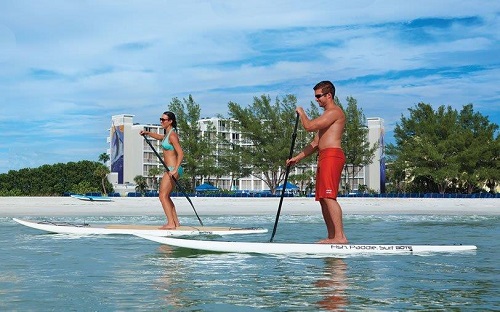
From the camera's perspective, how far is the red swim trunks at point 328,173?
36.0ft

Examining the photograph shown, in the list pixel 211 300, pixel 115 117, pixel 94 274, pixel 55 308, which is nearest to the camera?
pixel 55 308

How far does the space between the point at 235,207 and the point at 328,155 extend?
33257 mm

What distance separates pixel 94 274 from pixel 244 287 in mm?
2222

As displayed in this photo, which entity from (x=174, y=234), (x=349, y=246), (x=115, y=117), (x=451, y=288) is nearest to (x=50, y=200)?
(x=174, y=234)

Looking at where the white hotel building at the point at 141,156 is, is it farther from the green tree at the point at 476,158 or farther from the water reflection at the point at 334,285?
the water reflection at the point at 334,285

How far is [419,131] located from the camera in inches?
2854

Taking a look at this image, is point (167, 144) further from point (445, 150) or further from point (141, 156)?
point (141, 156)

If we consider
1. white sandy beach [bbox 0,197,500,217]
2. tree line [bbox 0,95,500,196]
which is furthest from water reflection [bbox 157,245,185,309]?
tree line [bbox 0,95,500,196]

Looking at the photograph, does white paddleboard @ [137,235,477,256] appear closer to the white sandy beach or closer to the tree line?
the white sandy beach

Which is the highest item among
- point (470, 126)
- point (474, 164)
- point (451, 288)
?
point (470, 126)

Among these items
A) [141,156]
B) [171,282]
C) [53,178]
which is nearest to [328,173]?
[171,282]

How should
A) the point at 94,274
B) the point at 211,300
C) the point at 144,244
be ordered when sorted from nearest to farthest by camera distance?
the point at 211,300 < the point at 94,274 < the point at 144,244

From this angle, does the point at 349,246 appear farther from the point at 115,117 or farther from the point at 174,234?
the point at 115,117

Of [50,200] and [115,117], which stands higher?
[115,117]
